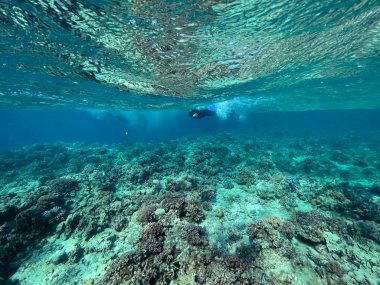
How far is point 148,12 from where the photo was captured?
26.2 ft

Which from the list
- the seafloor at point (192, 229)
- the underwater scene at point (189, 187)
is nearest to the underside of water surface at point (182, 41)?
the underwater scene at point (189, 187)

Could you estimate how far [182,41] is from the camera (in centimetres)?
1070

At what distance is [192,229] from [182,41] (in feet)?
29.8

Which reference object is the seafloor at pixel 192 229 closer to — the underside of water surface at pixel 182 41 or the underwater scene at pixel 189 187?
the underwater scene at pixel 189 187

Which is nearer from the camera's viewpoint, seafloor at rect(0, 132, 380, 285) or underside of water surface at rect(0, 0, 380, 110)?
seafloor at rect(0, 132, 380, 285)

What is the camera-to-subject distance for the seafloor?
590cm

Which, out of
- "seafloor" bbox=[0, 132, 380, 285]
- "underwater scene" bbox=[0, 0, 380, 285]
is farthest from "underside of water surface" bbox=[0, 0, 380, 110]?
"seafloor" bbox=[0, 132, 380, 285]

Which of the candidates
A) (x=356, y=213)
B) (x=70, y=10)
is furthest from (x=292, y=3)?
(x=356, y=213)

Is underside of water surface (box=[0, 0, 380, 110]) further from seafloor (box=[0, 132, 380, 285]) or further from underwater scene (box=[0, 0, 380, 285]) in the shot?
seafloor (box=[0, 132, 380, 285])

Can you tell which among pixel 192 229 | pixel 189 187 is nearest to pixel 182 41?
pixel 189 187

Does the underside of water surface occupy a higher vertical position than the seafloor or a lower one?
higher

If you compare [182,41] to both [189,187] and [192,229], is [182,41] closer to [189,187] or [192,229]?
[189,187]

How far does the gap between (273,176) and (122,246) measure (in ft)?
33.3

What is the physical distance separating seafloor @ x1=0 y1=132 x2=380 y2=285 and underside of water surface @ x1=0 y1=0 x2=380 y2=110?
301 inches
